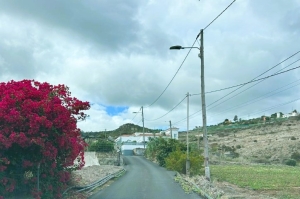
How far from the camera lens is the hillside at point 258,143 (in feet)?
230

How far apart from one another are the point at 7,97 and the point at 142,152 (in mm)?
75004

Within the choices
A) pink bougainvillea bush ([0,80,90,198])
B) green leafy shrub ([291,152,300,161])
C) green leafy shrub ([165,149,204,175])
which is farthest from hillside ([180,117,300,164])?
pink bougainvillea bush ([0,80,90,198])

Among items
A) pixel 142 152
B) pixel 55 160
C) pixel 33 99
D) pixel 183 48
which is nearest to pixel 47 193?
pixel 55 160

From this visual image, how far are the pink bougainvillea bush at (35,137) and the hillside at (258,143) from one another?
45.0m

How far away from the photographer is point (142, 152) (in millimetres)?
87500

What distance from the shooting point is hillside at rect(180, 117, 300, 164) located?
7006 centimetres

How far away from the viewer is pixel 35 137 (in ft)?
43.8

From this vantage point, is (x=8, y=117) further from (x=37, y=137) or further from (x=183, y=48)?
(x=183, y=48)

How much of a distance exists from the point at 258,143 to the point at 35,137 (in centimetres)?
7420

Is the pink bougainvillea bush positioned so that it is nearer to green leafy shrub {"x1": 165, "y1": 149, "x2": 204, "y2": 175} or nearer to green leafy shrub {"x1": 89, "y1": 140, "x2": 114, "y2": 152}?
green leafy shrub {"x1": 165, "y1": 149, "x2": 204, "y2": 175}

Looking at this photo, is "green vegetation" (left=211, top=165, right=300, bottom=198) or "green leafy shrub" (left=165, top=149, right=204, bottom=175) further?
"green leafy shrub" (left=165, top=149, right=204, bottom=175)

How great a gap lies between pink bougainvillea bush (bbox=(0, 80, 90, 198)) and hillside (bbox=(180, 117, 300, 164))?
44955 millimetres

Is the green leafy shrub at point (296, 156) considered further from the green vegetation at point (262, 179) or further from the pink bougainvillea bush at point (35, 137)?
the pink bougainvillea bush at point (35, 137)

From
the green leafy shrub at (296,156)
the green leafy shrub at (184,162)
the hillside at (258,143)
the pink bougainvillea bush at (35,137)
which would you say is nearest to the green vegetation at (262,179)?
the green leafy shrub at (184,162)
